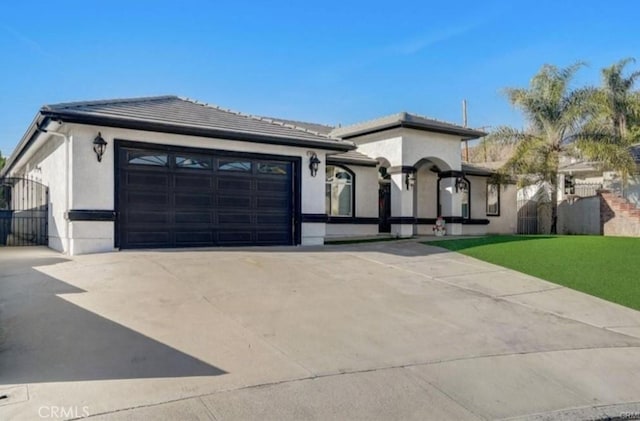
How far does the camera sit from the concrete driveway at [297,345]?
13.7 ft

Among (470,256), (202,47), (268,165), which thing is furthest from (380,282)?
(202,47)

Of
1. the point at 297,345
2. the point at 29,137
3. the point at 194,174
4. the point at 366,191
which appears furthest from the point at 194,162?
the point at 366,191

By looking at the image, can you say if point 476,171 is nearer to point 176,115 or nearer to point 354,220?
point 354,220

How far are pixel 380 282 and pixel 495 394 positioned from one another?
4682 mm

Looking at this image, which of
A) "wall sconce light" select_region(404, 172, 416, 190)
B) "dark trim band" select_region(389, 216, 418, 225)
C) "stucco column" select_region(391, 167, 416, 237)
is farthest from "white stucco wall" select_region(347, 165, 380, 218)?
"wall sconce light" select_region(404, 172, 416, 190)

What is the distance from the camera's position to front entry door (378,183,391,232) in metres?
19.9

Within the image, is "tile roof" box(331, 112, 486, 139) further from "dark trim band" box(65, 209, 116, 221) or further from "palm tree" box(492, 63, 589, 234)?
"dark trim band" box(65, 209, 116, 221)

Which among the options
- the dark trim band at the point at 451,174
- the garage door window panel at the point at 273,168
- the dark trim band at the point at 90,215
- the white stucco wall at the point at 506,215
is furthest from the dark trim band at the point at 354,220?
the dark trim band at the point at 90,215

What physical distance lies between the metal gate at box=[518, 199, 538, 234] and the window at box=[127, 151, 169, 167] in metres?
18.5

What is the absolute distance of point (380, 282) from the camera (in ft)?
30.6

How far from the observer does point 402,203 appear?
1762 centimetres

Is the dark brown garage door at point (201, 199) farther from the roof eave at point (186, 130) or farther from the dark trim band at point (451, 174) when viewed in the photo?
the dark trim band at point (451, 174)

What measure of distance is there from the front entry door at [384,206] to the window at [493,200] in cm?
585

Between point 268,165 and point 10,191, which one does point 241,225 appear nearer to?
point 268,165
